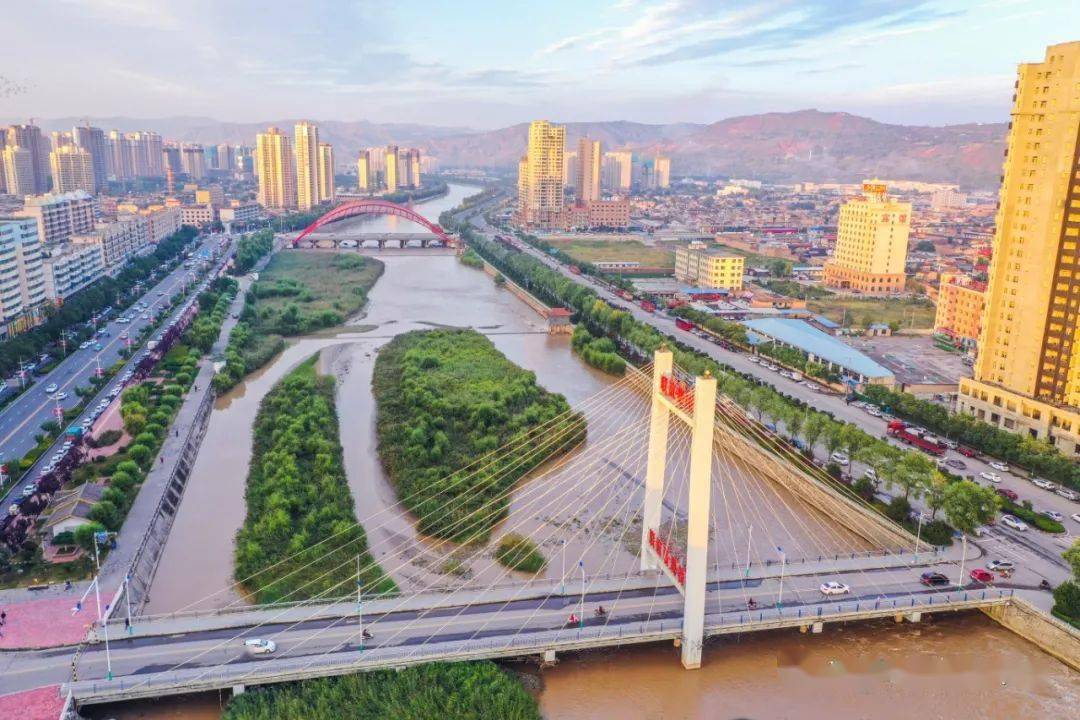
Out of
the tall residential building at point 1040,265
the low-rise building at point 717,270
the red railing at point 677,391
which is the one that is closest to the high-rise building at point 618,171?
the low-rise building at point 717,270

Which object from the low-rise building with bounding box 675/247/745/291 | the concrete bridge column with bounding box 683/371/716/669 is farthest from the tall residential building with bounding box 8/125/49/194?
the concrete bridge column with bounding box 683/371/716/669

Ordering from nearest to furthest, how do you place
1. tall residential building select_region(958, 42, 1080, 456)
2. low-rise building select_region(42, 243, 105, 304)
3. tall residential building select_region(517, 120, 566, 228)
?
tall residential building select_region(958, 42, 1080, 456) → low-rise building select_region(42, 243, 105, 304) → tall residential building select_region(517, 120, 566, 228)

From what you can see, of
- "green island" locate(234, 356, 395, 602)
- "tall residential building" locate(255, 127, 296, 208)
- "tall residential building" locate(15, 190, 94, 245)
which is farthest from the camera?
"tall residential building" locate(255, 127, 296, 208)

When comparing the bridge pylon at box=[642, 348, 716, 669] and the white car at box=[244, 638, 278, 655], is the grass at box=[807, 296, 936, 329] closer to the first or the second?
the bridge pylon at box=[642, 348, 716, 669]

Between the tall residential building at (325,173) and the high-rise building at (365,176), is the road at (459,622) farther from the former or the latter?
the high-rise building at (365,176)

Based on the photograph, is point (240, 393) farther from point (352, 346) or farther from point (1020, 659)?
point (1020, 659)

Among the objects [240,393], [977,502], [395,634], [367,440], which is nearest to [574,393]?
[367,440]

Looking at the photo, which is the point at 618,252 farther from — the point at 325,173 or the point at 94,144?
the point at 94,144
